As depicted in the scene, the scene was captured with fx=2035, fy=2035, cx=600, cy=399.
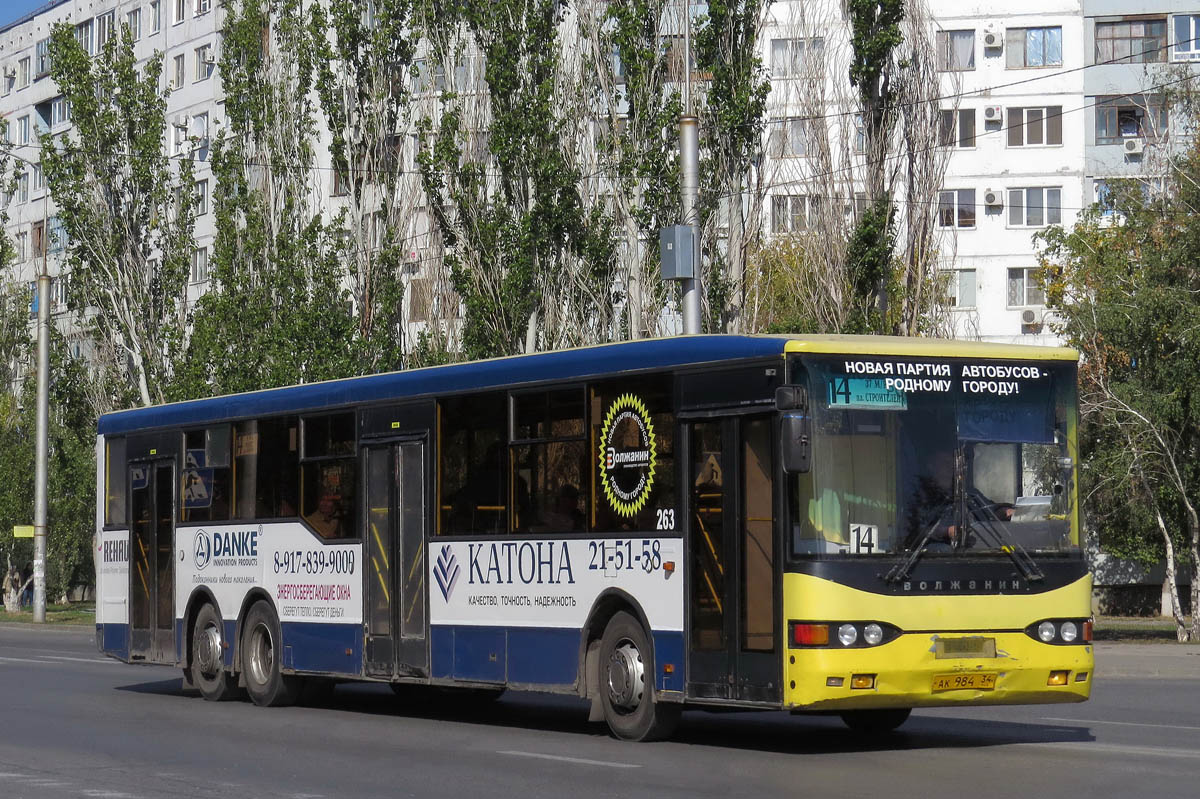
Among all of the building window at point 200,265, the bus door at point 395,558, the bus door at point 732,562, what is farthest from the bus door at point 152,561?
the building window at point 200,265

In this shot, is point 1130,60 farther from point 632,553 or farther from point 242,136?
point 632,553

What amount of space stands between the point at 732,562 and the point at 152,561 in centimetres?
1031

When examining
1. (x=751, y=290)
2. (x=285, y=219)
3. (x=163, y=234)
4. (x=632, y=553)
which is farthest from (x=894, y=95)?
(x=632, y=553)

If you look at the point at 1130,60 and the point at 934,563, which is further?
the point at 1130,60

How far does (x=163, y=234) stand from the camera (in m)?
50.7

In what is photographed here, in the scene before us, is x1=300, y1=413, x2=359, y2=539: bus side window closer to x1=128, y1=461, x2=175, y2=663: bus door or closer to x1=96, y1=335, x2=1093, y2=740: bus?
x1=96, y1=335, x2=1093, y2=740: bus

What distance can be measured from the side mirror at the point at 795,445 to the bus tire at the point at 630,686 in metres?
2.33

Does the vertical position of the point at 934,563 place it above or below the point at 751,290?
below

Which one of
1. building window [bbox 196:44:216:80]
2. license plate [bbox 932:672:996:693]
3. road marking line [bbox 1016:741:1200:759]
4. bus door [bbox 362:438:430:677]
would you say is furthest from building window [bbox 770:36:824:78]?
building window [bbox 196:44:216:80]

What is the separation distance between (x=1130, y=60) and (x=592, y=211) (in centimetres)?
3075

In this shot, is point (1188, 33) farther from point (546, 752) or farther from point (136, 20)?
point (546, 752)

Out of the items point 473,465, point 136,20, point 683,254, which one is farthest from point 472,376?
point 136,20

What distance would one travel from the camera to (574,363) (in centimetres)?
1623

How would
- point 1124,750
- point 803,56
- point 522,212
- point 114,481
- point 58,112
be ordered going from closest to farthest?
point 1124,750, point 114,481, point 522,212, point 803,56, point 58,112
